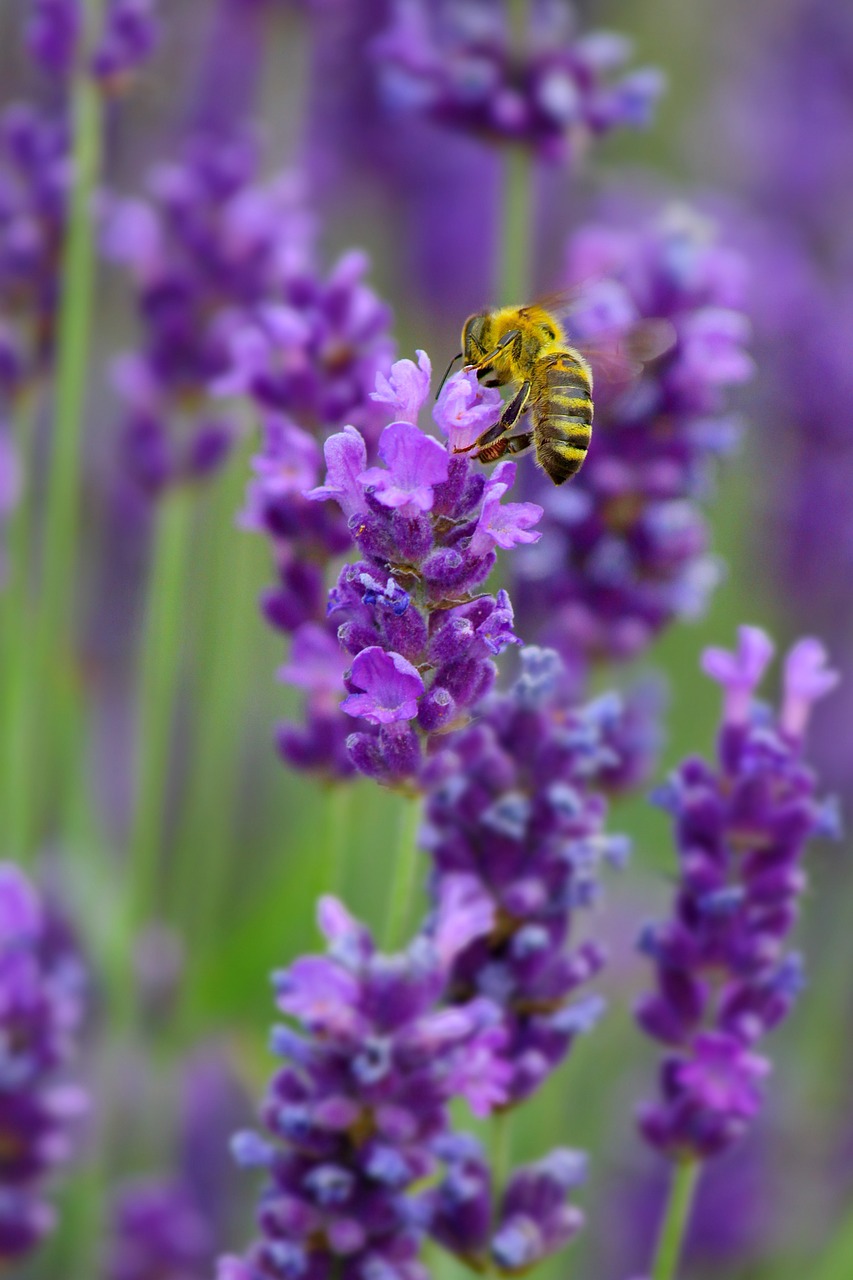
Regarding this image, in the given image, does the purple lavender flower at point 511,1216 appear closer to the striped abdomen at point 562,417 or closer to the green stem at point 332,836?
the green stem at point 332,836

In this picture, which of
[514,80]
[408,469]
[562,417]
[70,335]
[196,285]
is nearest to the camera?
[408,469]

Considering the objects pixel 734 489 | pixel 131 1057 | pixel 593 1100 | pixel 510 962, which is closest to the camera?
pixel 510 962

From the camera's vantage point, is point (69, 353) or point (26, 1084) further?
point (69, 353)

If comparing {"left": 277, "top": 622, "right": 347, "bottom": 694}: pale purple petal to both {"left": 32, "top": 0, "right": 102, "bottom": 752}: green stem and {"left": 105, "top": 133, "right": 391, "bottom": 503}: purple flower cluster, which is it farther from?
{"left": 32, "top": 0, "right": 102, "bottom": 752}: green stem

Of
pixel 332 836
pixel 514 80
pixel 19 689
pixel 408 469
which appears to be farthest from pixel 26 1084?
pixel 514 80

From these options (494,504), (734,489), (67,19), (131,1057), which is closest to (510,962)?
(494,504)

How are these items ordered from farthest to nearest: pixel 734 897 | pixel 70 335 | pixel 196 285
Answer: pixel 196 285 < pixel 70 335 < pixel 734 897

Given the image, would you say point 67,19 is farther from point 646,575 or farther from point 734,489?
point 734,489

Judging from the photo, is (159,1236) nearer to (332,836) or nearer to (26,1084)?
(26,1084)
